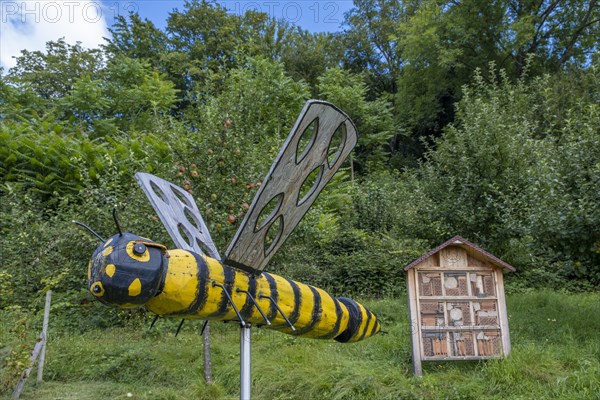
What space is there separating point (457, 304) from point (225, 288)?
4.30 m

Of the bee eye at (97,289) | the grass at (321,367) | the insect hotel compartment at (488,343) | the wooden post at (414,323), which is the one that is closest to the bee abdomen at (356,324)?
the bee eye at (97,289)

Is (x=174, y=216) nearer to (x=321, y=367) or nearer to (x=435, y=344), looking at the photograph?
(x=321, y=367)

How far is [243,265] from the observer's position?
6.46ft

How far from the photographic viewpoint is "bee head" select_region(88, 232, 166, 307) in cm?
163

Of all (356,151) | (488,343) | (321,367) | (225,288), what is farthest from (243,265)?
(356,151)

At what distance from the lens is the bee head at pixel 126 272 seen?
163 cm

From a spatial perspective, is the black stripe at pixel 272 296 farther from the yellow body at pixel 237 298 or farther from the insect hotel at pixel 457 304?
the insect hotel at pixel 457 304

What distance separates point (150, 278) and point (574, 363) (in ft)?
17.1

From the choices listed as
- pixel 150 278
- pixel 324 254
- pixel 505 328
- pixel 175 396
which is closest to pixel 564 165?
pixel 505 328

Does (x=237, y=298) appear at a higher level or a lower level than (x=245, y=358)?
higher

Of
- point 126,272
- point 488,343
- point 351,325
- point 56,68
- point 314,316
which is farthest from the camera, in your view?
point 56,68

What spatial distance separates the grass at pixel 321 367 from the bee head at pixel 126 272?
3.54 meters

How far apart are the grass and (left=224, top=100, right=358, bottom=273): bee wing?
326 cm

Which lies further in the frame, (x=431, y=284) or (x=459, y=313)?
(x=431, y=284)
